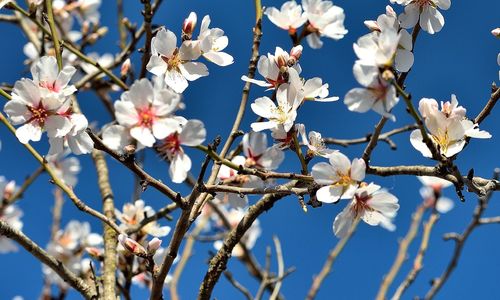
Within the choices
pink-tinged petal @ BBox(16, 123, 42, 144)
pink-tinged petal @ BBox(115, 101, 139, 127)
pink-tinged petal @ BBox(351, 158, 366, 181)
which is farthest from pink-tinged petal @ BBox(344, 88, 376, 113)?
pink-tinged petal @ BBox(16, 123, 42, 144)

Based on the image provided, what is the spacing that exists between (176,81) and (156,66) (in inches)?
2.4

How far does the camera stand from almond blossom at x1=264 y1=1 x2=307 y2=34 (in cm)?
148

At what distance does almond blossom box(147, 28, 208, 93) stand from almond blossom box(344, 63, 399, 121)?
1.48 feet

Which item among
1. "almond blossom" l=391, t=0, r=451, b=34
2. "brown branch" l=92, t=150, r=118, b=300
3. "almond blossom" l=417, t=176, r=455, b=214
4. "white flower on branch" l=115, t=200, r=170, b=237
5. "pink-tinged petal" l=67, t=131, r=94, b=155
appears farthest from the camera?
"almond blossom" l=417, t=176, r=455, b=214

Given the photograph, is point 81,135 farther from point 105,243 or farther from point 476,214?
point 476,214

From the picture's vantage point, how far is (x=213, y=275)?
152cm

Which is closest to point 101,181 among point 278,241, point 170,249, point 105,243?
point 105,243

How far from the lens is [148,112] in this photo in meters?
1.11

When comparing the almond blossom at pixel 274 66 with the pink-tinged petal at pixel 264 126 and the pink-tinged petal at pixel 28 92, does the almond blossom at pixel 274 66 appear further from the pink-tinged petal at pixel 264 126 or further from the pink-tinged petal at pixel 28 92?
the pink-tinged petal at pixel 28 92

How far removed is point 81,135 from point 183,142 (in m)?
0.30

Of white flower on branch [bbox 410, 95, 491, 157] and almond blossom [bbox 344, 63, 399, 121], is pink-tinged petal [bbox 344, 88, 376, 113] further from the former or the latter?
white flower on branch [bbox 410, 95, 491, 157]

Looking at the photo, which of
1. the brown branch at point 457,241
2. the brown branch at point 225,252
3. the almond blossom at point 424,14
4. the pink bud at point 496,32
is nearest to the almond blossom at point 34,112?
the brown branch at point 225,252

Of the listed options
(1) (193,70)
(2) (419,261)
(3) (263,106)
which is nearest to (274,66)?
(3) (263,106)

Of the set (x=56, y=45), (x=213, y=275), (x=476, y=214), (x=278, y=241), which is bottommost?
(x=213, y=275)
